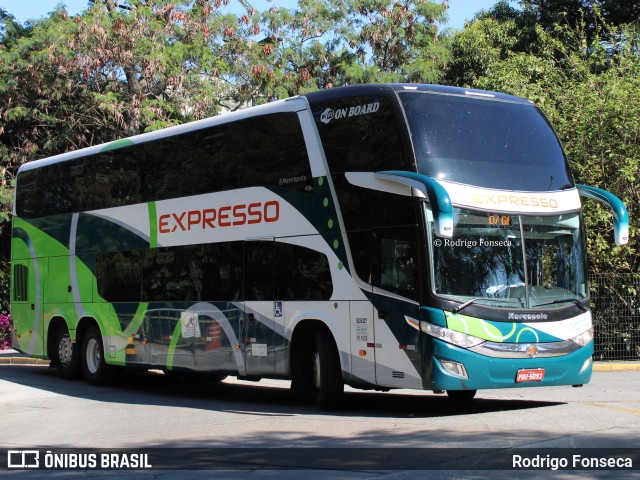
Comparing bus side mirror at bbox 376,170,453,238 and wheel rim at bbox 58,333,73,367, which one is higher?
bus side mirror at bbox 376,170,453,238

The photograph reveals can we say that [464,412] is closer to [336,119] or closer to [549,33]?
[336,119]

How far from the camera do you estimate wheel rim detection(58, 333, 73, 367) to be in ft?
63.5

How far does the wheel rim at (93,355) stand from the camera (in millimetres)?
18611

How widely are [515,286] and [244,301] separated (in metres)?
4.38

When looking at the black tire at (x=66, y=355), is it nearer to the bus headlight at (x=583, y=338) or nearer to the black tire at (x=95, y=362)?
the black tire at (x=95, y=362)

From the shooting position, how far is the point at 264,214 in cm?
1439

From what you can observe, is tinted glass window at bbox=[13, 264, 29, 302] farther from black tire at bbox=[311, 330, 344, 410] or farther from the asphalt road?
black tire at bbox=[311, 330, 344, 410]

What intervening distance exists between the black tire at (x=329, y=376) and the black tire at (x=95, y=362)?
6302 mm

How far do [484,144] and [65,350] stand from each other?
10.6 meters

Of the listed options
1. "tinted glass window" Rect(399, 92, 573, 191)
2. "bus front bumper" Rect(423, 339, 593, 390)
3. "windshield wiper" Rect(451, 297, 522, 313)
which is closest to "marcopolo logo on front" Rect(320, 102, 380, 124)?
"tinted glass window" Rect(399, 92, 573, 191)

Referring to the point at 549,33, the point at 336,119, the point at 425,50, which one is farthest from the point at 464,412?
the point at 549,33

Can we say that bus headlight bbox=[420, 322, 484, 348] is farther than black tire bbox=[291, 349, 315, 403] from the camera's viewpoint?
No

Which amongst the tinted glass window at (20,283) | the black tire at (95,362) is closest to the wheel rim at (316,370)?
the black tire at (95,362)

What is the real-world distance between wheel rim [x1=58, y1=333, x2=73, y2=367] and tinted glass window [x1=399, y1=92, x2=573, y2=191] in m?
9.92
